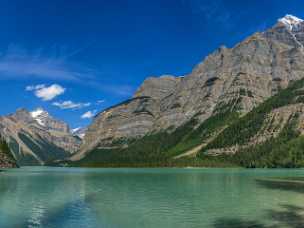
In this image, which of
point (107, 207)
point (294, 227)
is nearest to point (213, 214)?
point (294, 227)

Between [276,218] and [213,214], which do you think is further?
[213,214]

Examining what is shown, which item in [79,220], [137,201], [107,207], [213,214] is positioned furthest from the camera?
[137,201]

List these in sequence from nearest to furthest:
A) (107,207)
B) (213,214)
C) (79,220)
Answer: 1. (79,220)
2. (213,214)
3. (107,207)

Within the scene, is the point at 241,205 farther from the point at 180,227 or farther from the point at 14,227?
the point at 14,227

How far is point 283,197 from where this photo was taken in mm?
83688

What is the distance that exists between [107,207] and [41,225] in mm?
19411

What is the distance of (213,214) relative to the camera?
6209cm

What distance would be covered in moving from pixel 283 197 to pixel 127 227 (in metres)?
43.6

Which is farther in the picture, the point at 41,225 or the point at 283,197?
the point at 283,197

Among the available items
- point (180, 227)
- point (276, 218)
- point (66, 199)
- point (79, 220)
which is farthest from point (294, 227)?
point (66, 199)

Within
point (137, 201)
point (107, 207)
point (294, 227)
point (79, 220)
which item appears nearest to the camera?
point (294, 227)

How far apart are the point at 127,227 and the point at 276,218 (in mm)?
21069

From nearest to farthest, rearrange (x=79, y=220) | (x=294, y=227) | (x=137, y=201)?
1. (x=294, y=227)
2. (x=79, y=220)
3. (x=137, y=201)

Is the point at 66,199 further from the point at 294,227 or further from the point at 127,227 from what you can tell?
the point at 294,227
